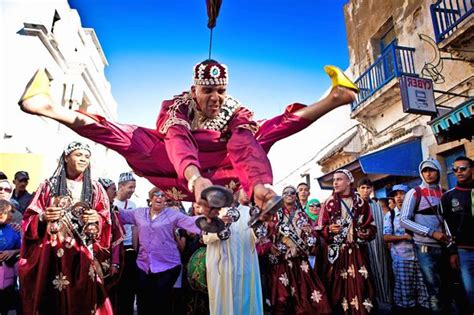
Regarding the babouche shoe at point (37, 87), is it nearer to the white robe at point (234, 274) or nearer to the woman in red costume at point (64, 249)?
the woman in red costume at point (64, 249)

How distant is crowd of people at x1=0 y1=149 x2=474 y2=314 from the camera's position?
3.42 m

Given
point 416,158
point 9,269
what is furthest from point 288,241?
point 416,158

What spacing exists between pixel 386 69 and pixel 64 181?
9159 mm

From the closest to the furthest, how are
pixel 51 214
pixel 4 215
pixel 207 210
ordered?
pixel 207 210, pixel 51 214, pixel 4 215

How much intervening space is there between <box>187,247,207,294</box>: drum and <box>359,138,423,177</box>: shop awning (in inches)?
215

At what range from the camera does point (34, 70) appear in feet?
37.6

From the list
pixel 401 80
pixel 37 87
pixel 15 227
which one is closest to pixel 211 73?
pixel 37 87

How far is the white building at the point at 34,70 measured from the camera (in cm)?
1020

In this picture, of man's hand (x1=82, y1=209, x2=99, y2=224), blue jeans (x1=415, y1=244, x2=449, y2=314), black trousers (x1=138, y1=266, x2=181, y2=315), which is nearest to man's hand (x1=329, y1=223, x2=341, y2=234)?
blue jeans (x1=415, y1=244, x2=449, y2=314)

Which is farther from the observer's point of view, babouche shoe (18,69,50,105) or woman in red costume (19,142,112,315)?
woman in red costume (19,142,112,315)

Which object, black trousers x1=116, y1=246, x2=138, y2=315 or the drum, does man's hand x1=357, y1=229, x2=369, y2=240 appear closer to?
the drum

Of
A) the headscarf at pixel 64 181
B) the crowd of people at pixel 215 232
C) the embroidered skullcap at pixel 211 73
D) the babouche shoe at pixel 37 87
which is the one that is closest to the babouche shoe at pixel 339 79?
the crowd of people at pixel 215 232

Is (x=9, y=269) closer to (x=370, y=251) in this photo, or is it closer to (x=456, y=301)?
(x=370, y=251)

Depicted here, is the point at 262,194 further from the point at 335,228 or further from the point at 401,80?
the point at 401,80
